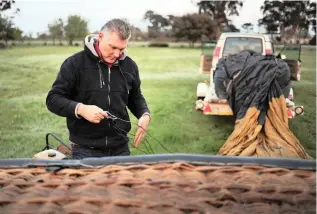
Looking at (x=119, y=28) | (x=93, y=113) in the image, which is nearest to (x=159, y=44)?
(x=119, y=28)

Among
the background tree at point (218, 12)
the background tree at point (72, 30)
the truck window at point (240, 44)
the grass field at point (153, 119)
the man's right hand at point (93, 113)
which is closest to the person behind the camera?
the man's right hand at point (93, 113)

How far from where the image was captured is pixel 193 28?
119 feet

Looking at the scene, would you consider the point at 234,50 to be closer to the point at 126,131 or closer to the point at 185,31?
the point at 126,131

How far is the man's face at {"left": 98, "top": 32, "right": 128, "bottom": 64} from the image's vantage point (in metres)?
2.22

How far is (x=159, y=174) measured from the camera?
0.83 m

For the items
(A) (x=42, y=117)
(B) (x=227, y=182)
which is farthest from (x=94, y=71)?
(A) (x=42, y=117)

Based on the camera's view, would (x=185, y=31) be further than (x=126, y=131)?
Yes

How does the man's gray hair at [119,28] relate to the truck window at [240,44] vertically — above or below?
above

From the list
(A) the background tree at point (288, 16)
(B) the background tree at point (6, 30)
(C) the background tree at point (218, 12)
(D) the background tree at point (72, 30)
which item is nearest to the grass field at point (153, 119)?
(B) the background tree at point (6, 30)

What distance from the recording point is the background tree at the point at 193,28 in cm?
3536

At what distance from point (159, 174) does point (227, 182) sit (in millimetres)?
140

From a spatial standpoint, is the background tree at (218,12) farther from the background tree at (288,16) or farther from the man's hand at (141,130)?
the man's hand at (141,130)

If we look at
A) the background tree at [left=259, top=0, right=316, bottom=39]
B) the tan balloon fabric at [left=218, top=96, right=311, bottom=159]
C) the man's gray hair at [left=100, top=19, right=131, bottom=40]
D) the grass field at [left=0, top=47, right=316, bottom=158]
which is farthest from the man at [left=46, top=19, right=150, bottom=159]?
the background tree at [left=259, top=0, right=316, bottom=39]

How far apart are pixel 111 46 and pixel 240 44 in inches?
216
